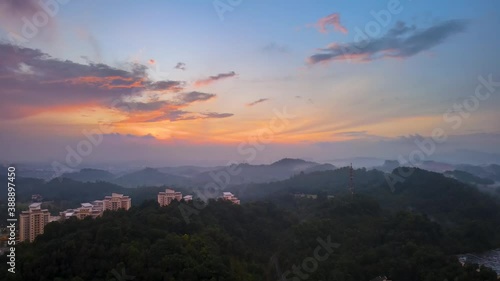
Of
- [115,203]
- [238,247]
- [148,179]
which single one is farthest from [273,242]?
[148,179]

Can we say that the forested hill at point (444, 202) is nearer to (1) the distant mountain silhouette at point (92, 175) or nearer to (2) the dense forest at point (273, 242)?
(2) the dense forest at point (273, 242)

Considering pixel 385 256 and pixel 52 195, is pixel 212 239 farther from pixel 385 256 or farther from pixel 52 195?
pixel 52 195

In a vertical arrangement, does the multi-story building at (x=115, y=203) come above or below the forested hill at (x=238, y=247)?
above

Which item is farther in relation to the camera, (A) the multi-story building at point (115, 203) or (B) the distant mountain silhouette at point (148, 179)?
(B) the distant mountain silhouette at point (148, 179)

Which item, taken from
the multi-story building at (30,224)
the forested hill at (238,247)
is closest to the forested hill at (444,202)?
the forested hill at (238,247)

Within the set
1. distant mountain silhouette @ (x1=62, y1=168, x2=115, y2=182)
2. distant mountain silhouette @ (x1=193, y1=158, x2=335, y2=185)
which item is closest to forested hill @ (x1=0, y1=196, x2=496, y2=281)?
distant mountain silhouette @ (x1=193, y1=158, x2=335, y2=185)

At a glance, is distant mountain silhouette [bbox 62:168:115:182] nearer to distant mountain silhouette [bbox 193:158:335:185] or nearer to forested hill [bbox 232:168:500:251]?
distant mountain silhouette [bbox 193:158:335:185]

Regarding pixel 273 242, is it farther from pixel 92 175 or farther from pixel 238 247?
pixel 92 175

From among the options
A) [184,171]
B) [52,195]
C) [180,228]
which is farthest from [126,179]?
[180,228]
